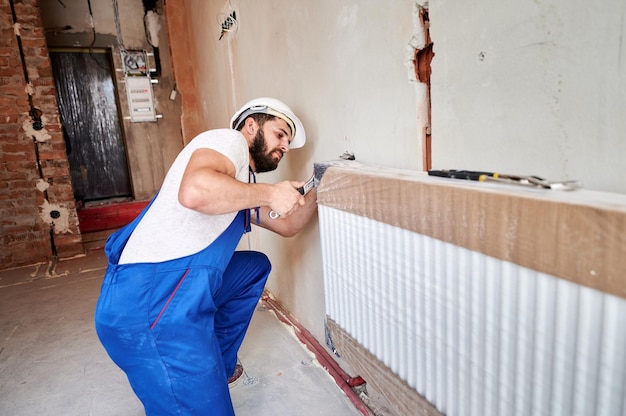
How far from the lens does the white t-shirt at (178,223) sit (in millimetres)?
1172

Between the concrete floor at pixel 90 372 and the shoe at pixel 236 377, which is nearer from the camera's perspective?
the concrete floor at pixel 90 372

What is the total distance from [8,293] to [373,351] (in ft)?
9.48

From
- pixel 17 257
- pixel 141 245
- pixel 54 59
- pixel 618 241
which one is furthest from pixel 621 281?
pixel 54 59

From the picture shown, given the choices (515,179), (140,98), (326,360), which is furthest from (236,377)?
(140,98)

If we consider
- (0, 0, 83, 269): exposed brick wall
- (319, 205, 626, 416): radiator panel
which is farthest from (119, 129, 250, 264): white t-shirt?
(0, 0, 83, 269): exposed brick wall

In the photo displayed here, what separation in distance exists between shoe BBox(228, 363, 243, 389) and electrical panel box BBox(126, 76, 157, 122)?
3.32 metres

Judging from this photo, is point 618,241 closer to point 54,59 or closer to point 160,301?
point 160,301

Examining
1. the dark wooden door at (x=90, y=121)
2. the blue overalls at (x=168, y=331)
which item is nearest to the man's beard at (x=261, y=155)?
the blue overalls at (x=168, y=331)

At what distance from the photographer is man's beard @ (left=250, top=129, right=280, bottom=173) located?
1.41m

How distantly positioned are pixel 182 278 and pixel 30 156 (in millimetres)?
3057

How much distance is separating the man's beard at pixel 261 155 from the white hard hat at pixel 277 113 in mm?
82

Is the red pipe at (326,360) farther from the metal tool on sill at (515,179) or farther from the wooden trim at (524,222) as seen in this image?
the metal tool on sill at (515,179)

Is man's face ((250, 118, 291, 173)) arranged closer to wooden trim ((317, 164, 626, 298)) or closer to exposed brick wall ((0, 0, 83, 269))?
wooden trim ((317, 164, 626, 298))

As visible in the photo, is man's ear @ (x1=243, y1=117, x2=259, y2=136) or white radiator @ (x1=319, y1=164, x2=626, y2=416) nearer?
white radiator @ (x1=319, y1=164, x2=626, y2=416)
